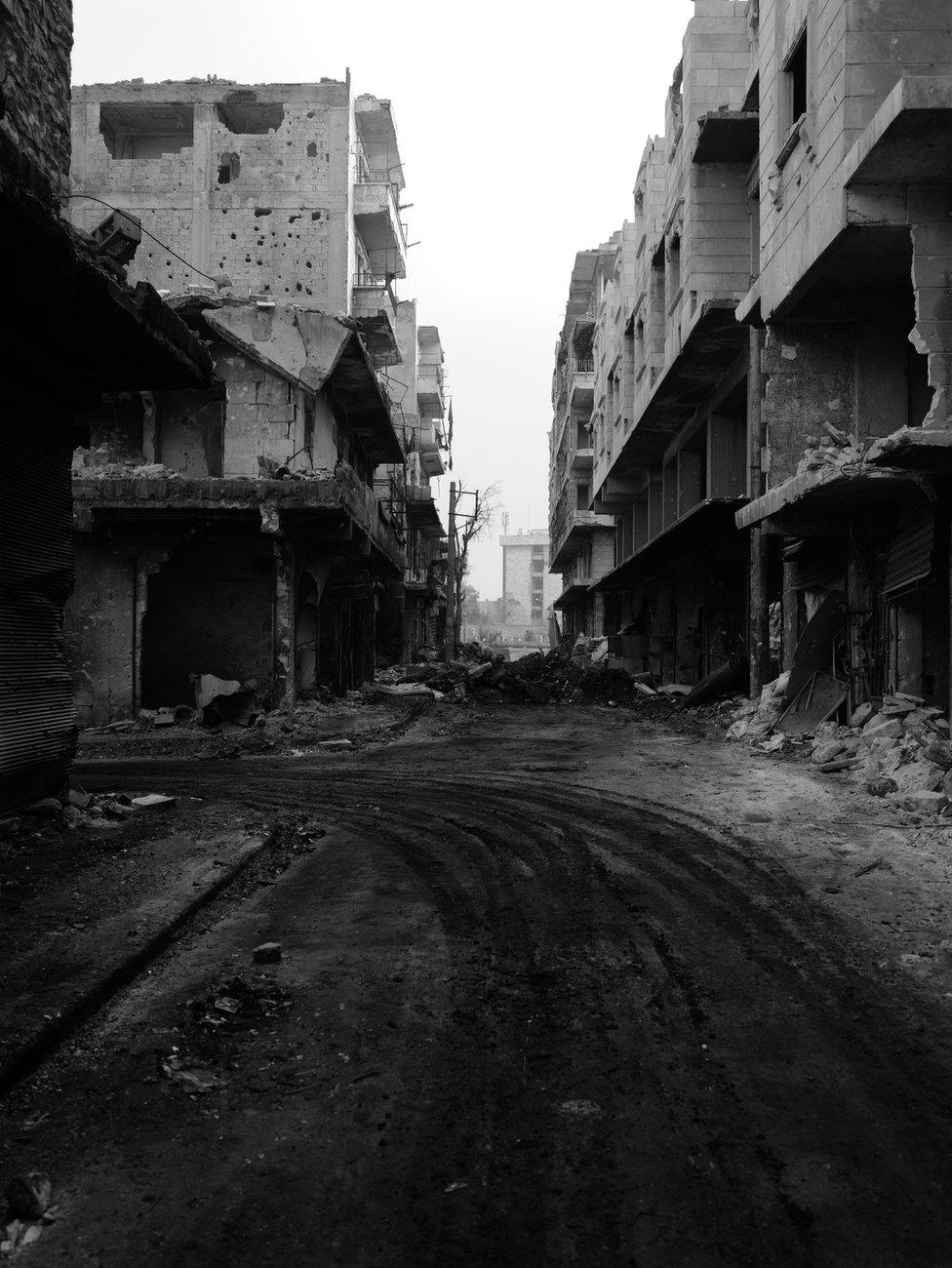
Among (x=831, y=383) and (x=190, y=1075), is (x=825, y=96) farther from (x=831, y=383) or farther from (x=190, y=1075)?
(x=190, y=1075)

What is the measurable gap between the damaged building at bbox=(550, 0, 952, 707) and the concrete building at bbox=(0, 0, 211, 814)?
726 centimetres

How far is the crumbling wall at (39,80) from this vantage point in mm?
6359

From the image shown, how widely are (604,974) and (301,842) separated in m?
3.57

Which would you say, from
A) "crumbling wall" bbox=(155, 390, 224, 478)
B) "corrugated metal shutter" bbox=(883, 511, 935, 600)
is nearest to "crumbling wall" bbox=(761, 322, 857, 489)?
Answer: "corrugated metal shutter" bbox=(883, 511, 935, 600)

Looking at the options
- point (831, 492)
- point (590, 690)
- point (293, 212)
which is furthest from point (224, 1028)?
point (293, 212)

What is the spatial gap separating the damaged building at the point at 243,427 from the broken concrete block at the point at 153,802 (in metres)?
3.49

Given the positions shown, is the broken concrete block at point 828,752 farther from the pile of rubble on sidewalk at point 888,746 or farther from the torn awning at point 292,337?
the torn awning at point 292,337

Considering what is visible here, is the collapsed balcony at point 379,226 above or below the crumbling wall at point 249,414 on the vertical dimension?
above

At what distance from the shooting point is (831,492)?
1153 cm

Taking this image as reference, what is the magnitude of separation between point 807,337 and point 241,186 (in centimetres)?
2301

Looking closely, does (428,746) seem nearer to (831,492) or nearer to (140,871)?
(831,492)

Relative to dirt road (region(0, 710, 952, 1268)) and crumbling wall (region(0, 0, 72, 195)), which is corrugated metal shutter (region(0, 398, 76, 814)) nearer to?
crumbling wall (region(0, 0, 72, 195))

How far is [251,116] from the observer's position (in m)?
31.1

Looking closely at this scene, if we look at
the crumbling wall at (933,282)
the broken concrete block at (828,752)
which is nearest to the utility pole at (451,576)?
the broken concrete block at (828,752)
